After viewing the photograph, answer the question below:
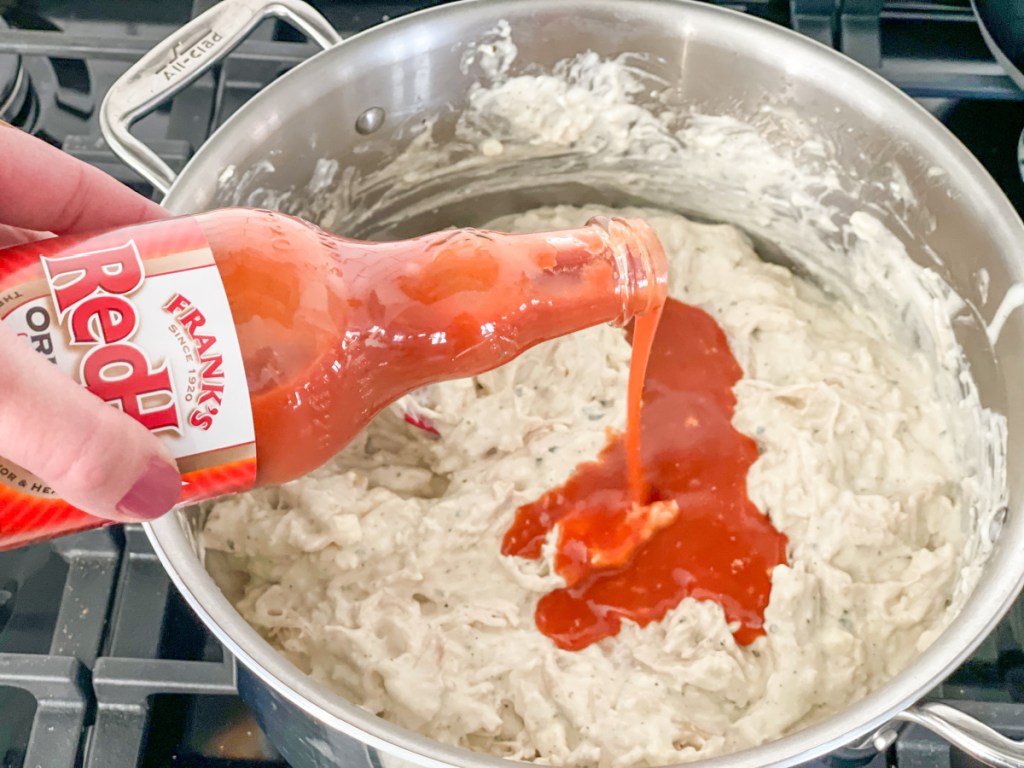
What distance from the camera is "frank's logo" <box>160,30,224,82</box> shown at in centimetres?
122

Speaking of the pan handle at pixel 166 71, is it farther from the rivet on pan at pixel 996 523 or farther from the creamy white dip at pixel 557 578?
the rivet on pan at pixel 996 523

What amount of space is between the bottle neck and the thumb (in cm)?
26

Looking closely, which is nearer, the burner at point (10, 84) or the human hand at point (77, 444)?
the human hand at point (77, 444)

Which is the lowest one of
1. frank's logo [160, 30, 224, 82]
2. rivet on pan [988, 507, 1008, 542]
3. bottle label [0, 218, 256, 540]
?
rivet on pan [988, 507, 1008, 542]

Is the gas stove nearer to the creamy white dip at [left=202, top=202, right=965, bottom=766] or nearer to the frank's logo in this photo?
the creamy white dip at [left=202, top=202, right=965, bottom=766]

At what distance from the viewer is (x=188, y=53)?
1.24m

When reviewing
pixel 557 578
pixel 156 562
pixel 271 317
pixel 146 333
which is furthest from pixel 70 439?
pixel 557 578

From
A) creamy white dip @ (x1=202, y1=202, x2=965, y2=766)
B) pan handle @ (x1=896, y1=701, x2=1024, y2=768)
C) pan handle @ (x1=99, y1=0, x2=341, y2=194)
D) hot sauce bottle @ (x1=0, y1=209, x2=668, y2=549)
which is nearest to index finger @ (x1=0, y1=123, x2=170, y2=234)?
hot sauce bottle @ (x1=0, y1=209, x2=668, y2=549)

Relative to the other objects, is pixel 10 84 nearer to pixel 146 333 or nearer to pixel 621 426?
pixel 146 333

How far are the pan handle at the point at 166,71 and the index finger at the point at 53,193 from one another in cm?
25

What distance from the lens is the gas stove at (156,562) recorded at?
1133mm

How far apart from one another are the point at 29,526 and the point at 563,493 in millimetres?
739

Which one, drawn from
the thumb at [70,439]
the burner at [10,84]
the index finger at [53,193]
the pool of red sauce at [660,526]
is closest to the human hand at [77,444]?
the thumb at [70,439]

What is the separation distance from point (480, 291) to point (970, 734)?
0.63 meters
